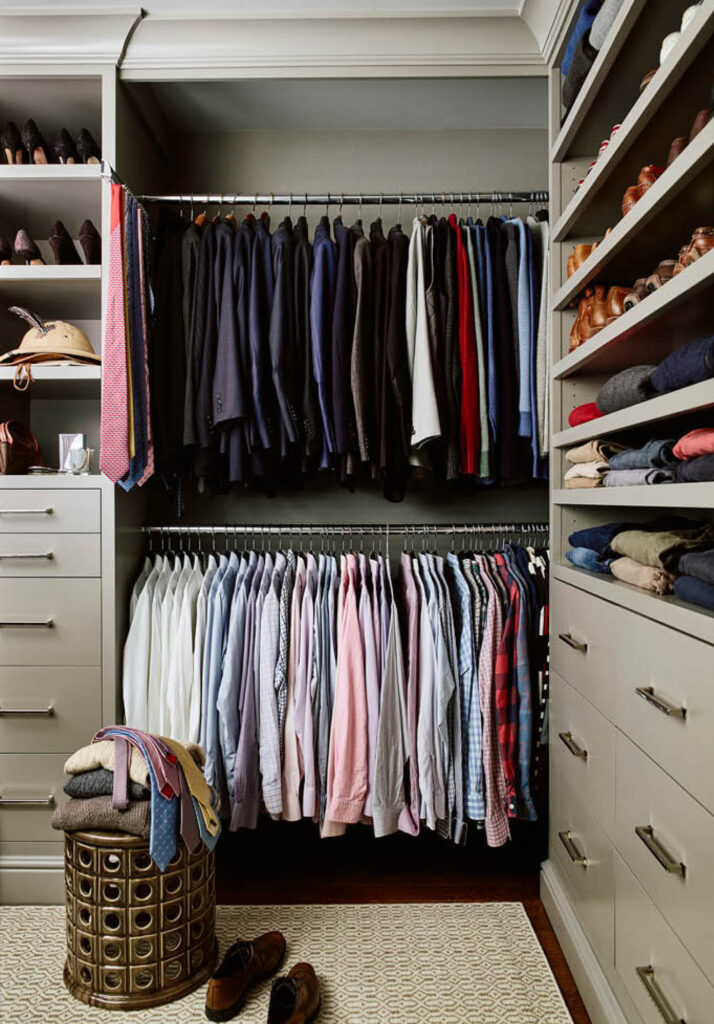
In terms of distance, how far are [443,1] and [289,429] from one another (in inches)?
51.5

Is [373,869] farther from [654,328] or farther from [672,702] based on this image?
[654,328]

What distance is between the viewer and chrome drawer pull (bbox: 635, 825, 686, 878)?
1133 mm

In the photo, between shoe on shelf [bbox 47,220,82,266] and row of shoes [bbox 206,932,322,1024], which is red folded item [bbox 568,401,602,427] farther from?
shoe on shelf [bbox 47,220,82,266]

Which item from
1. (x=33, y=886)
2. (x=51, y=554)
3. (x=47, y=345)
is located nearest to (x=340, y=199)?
(x=47, y=345)

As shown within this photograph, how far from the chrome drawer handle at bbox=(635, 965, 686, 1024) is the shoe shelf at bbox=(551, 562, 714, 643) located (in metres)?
0.61

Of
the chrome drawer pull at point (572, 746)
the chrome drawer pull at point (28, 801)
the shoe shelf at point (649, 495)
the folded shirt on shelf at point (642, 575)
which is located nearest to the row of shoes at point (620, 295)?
the shoe shelf at point (649, 495)

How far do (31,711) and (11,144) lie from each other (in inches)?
67.4

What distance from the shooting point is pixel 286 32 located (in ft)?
6.90

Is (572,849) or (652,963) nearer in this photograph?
(652,963)

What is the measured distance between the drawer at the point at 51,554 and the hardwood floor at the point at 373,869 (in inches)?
41.9

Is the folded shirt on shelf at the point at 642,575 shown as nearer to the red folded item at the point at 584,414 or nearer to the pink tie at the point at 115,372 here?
the red folded item at the point at 584,414

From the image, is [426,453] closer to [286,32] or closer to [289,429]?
[289,429]

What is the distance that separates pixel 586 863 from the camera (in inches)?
64.1

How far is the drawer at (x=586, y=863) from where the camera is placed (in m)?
1.50
